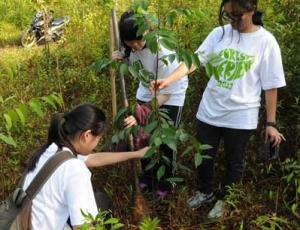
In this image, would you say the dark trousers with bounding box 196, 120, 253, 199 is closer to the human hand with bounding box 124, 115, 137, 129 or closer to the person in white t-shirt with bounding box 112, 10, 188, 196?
the person in white t-shirt with bounding box 112, 10, 188, 196

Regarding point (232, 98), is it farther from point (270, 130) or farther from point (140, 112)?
point (140, 112)

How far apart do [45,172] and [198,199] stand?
4.27ft

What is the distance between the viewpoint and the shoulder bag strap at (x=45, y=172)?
5.94 ft

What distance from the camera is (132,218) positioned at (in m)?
2.69

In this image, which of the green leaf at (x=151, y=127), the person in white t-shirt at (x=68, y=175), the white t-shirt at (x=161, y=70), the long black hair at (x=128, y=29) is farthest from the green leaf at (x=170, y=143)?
the long black hair at (x=128, y=29)

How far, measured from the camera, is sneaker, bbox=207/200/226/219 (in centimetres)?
270

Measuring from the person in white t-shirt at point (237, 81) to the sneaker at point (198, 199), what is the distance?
0.51ft

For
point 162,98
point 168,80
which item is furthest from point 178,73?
point 162,98

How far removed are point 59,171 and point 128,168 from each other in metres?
1.42

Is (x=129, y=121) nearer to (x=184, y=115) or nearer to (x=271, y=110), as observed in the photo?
(x=271, y=110)

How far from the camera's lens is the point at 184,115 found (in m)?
3.71

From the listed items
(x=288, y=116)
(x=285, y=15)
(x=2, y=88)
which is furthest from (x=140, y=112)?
(x=2, y=88)

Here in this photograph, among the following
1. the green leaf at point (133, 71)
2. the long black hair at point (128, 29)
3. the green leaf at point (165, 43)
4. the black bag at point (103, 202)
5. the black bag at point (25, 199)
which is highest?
the green leaf at point (165, 43)

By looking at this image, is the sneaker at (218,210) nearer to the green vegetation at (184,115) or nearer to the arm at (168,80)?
the green vegetation at (184,115)
